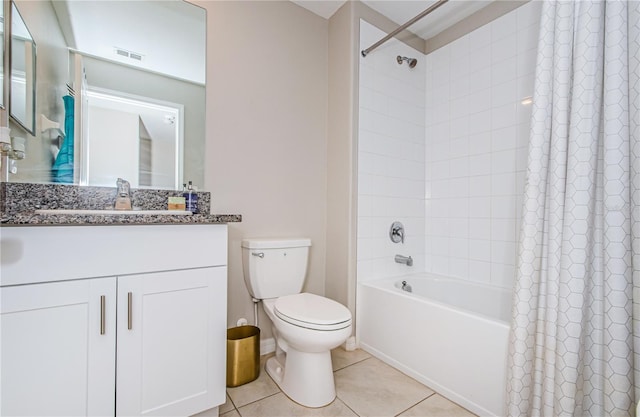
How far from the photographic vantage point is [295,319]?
1.38 meters

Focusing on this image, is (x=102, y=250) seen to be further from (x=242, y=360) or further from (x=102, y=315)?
(x=242, y=360)

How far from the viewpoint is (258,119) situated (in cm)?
194

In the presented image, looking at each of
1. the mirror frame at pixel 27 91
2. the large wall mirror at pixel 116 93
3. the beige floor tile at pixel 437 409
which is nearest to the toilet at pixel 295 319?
the beige floor tile at pixel 437 409

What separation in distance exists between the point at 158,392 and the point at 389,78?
7.56 feet

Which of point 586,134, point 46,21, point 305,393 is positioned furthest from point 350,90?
point 305,393

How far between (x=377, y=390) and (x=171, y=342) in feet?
3.48

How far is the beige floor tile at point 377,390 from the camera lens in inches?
56.3

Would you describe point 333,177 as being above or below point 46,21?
below

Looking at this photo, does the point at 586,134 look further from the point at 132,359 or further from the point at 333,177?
the point at 132,359

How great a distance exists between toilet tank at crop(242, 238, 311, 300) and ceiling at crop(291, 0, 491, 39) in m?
1.66

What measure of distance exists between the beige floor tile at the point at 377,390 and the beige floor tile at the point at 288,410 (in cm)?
5

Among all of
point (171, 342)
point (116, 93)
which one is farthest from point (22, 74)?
point (171, 342)

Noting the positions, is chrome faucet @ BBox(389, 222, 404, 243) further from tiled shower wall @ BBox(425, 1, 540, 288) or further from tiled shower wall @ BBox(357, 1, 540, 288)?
tiled shower wall @ BBox(425, 1, 540, 288)

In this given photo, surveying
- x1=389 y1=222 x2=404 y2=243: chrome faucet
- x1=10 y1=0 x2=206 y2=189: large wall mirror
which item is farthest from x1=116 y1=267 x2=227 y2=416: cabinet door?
x1=389 y1=222 x2=404 y2=243: chrome faucet
